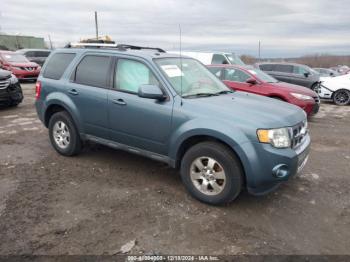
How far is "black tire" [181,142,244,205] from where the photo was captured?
3.72 metres

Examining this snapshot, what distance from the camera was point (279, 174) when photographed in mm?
3664

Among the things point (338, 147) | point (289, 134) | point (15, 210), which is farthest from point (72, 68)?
point (338, 147)

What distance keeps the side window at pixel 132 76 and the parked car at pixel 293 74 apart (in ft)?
37.4

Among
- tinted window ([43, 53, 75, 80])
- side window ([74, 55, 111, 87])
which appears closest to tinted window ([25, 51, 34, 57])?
tinted window ([43, 53, 75, 80])

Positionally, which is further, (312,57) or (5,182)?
(312,57)

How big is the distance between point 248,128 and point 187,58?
76.7 inches

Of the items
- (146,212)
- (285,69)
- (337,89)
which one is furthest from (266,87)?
(285,69)

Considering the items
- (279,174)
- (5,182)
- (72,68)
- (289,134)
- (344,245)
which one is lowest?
(344,245)

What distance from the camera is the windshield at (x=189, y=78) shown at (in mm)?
4367

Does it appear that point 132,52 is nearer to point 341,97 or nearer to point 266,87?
point 266,87

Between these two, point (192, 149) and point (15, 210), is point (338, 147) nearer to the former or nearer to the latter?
point (192, 149)

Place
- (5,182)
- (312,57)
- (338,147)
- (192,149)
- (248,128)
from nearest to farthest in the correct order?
(248,128)
(192,149)
(5,182)
(338,147)
(312,57)

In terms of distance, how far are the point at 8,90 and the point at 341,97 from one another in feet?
38.5

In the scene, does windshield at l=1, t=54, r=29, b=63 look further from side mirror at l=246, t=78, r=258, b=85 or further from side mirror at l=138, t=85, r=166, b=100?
side mirror at l=138, t=85, r=166, b=100
